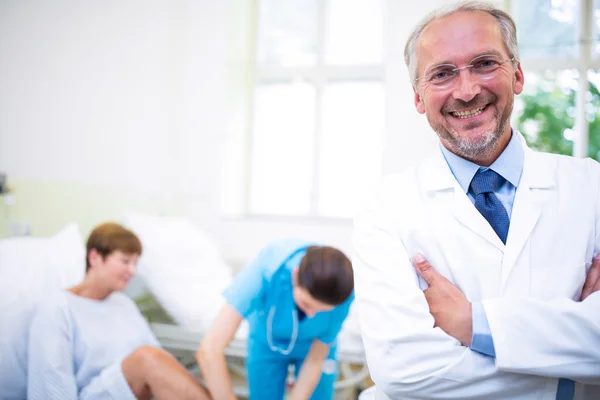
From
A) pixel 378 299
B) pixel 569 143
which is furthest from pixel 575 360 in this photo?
pixel 569 143

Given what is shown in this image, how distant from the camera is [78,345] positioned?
140 cm

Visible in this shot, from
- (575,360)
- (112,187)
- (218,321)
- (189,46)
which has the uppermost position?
(189,46)

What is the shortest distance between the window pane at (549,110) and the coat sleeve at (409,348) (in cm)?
237

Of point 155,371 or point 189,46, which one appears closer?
point 155,371

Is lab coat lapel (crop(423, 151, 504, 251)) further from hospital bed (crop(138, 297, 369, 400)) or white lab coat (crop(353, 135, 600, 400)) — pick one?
hospital bed (crop(138, 297, 369, 400))

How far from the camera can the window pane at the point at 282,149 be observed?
127 inches

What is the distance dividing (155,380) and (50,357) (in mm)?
300

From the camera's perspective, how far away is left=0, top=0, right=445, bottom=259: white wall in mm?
1543

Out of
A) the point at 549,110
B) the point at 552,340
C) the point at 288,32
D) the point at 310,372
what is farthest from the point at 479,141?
the point at 288,32

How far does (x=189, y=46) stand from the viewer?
10.1 ft

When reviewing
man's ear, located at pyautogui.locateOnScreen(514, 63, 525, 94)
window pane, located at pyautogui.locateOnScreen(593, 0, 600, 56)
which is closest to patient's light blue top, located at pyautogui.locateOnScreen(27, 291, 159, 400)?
man's ear, located at pyautogui.locateOnScreen(514, 63, 525, 94)

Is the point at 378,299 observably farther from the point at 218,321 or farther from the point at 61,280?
the point at 61,280

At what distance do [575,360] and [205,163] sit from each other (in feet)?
8.56

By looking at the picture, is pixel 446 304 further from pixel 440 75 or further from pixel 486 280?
pixel 440 75
